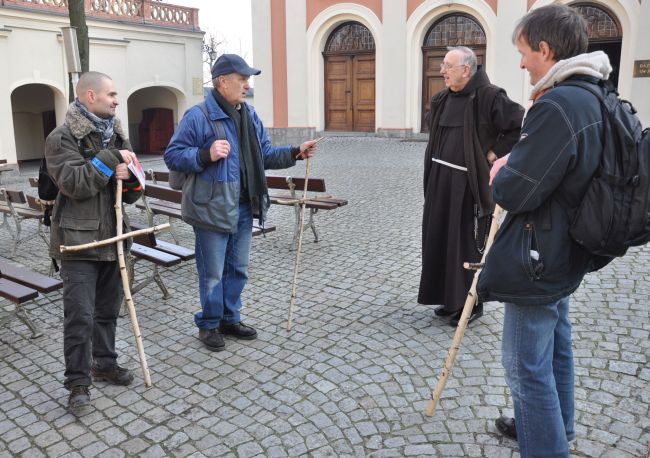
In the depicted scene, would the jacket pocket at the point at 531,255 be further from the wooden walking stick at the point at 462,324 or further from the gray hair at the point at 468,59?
the gray hair at the point at 468,59

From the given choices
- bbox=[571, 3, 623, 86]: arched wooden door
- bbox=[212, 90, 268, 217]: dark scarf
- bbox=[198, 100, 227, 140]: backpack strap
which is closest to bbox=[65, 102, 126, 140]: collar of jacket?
bbox=[198, 100, 227, 140]: backpack strap

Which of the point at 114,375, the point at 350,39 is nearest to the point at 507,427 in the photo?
the point at 114,375

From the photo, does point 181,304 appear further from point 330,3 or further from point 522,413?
point 330,3

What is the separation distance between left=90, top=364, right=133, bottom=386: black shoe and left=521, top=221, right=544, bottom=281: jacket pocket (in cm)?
245

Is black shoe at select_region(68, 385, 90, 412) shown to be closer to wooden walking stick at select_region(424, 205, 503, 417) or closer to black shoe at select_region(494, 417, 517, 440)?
wooden walking stick at select_region(424, 205, 503, 417)

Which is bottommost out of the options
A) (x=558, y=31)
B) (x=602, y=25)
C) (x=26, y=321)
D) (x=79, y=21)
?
(x=26, y=321)

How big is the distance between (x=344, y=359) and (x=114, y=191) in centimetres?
176

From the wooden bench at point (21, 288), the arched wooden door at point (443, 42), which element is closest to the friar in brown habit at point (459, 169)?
the wooden bench at point (21, 288)

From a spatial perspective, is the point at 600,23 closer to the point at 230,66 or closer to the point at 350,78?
the point at 350,78

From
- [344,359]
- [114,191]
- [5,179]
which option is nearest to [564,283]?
[344,359]

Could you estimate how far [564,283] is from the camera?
233cm

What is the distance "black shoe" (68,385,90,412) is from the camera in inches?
129

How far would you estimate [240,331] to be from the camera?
4.28 meters

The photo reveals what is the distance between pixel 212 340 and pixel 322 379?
2.84 ft
